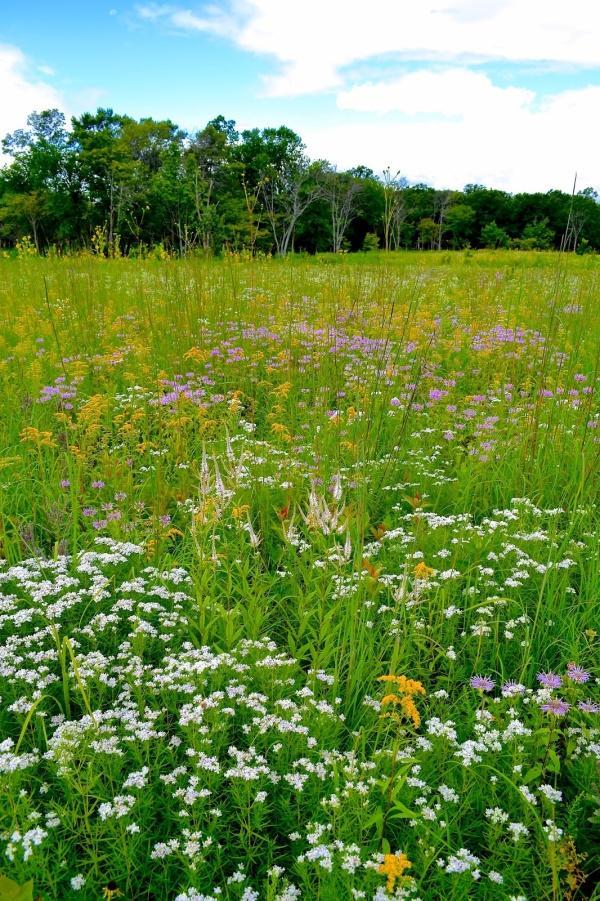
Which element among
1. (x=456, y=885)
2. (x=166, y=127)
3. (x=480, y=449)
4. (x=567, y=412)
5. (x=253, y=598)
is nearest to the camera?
(x=456, y=885)

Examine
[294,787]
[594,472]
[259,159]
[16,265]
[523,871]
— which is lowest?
[523,871]

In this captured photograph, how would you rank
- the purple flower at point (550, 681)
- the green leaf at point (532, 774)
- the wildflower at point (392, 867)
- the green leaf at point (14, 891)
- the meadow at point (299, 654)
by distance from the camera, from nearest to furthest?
1. the green leaf at point (14, 891)
2. the wildflower at point (392, 867)
3. the meadow at point (299, 654)
4. the green leaf at point (532, 774)
5. the purple flower at point (550, 681)

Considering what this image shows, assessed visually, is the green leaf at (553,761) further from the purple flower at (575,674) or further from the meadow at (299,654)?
the purple flower at (575,674)

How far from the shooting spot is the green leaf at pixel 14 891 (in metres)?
1.33

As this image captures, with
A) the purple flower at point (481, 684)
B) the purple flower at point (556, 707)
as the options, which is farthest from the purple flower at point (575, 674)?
the purple flower at point (481, 684)

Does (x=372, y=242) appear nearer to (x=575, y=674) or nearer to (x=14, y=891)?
(x=575, y=674)

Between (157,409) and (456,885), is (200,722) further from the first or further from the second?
(157,409)

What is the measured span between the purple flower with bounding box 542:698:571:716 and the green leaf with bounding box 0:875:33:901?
5.16 ft

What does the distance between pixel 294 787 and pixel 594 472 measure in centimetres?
267

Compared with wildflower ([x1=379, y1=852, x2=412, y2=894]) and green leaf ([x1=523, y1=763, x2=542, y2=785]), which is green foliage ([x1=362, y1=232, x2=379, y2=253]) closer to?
green leaf ([x1=523, y1=763, x2=542, y2=785])

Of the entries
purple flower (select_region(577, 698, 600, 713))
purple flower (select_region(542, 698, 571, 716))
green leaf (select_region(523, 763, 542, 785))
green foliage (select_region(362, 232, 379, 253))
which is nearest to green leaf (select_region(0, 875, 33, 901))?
green leaf (select_region(523, 763, 542, 785))

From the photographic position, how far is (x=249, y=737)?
6.52ft

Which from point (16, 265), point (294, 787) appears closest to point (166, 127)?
point (16, 265)

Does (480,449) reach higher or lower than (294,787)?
higher
